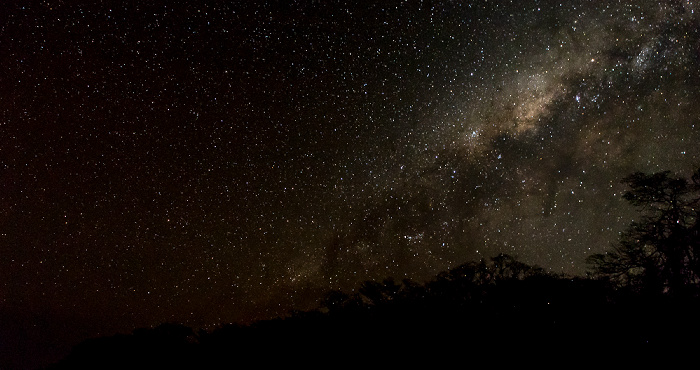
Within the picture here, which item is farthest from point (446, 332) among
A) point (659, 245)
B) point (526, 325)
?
point (659, 245)

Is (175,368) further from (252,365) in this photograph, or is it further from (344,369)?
(344,369)

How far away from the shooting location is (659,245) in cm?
921

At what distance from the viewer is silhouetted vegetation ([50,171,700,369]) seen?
796 centimetres

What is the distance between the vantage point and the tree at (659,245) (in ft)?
28.6

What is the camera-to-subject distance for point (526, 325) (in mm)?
8922

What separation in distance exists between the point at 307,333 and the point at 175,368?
2.87 meters

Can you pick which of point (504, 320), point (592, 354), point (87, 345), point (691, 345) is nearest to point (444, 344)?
point (504, 320)

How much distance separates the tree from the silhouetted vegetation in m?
0.02

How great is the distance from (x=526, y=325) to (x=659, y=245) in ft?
11.2

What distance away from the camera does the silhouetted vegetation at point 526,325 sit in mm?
7957

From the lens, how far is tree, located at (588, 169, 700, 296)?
28.6 ft

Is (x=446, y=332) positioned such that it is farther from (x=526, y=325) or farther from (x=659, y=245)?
(x=659, y=245)

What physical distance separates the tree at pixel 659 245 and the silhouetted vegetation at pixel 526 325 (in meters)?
0.02

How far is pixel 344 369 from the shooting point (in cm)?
764
